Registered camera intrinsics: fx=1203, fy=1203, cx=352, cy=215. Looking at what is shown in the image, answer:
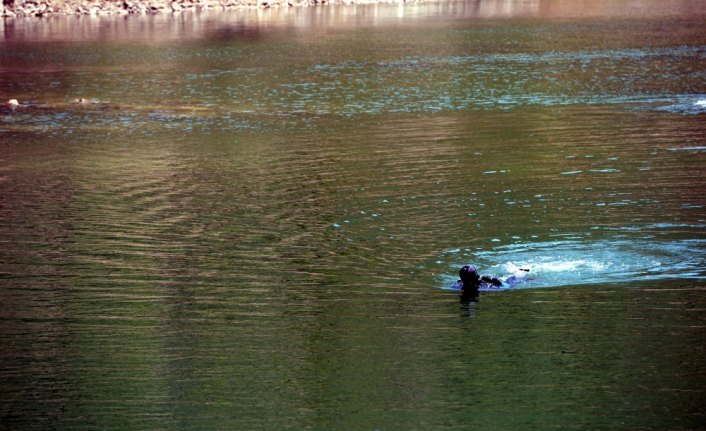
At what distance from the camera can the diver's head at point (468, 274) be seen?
19578 millimetres

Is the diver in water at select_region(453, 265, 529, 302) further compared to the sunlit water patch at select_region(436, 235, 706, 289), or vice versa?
the sunlit water patch at select_region(436, 235, 706, 289)

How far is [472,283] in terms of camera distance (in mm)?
19797

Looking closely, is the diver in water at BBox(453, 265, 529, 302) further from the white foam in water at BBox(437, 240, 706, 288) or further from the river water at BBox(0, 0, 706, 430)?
the white foam in water at BBox(437, 240, 706, 288)

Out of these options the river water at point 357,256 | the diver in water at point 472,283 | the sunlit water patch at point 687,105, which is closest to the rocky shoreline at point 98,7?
the river water at point 357,256

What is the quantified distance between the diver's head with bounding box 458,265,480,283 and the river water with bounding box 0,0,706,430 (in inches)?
17.7

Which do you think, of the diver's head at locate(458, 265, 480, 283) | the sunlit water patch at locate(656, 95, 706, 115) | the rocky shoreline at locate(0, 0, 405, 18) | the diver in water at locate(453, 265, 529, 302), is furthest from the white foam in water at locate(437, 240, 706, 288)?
the rocky shoreline at locate(0, 0, 405, 18)

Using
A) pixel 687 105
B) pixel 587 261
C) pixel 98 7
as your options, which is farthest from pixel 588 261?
pixel 98 7

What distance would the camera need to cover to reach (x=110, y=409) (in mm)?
15820

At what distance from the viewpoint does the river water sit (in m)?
16.0

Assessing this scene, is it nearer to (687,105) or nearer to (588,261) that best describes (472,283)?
(588,261)

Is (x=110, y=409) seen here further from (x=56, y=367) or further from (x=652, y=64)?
(x=652, y=64)

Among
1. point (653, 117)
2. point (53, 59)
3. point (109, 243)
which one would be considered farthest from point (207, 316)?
→ point (53, 59)

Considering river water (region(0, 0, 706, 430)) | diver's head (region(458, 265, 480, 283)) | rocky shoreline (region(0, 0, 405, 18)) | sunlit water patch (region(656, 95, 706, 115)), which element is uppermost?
rocky shoreline (region(0, 0, 405, 18))

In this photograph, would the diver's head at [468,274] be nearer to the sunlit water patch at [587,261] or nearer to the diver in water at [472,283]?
the diver in water at [472,283]
